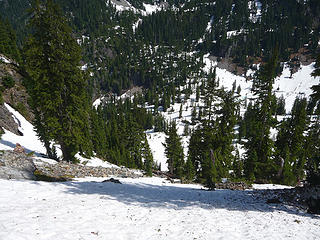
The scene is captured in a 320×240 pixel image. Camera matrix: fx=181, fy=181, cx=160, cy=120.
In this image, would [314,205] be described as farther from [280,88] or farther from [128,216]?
[280,88]

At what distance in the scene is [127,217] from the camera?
896 cm

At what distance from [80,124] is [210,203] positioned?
14162 millimetres

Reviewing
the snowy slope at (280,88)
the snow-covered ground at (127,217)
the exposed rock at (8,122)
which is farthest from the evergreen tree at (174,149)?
the snowy slope at (280,88)

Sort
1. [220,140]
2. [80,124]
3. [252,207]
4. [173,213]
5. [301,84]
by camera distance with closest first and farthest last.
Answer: [173,213], [252,207], [80,124], [220,140], [301,84]

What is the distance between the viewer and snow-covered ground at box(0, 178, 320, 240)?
6.80 m

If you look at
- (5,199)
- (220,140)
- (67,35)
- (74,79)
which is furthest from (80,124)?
(220,140)

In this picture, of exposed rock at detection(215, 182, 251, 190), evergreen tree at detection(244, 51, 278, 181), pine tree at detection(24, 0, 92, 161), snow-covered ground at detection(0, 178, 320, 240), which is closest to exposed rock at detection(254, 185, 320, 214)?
snow-covered ground at detection(0, 178, 320, 240)

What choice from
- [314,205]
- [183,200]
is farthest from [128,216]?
[314,205]

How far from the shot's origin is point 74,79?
17000 millimetres

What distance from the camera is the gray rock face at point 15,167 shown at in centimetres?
1213

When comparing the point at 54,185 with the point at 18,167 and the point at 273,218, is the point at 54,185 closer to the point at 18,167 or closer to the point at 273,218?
the point at 18,167

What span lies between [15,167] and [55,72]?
830 centimetres

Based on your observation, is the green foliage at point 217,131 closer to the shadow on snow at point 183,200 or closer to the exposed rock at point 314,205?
the shadow on snow at point 183,200

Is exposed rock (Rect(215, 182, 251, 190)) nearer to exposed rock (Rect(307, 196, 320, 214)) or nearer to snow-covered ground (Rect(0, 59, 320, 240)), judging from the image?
snow-covered ground (Rect(0, 59, 320, 240))
